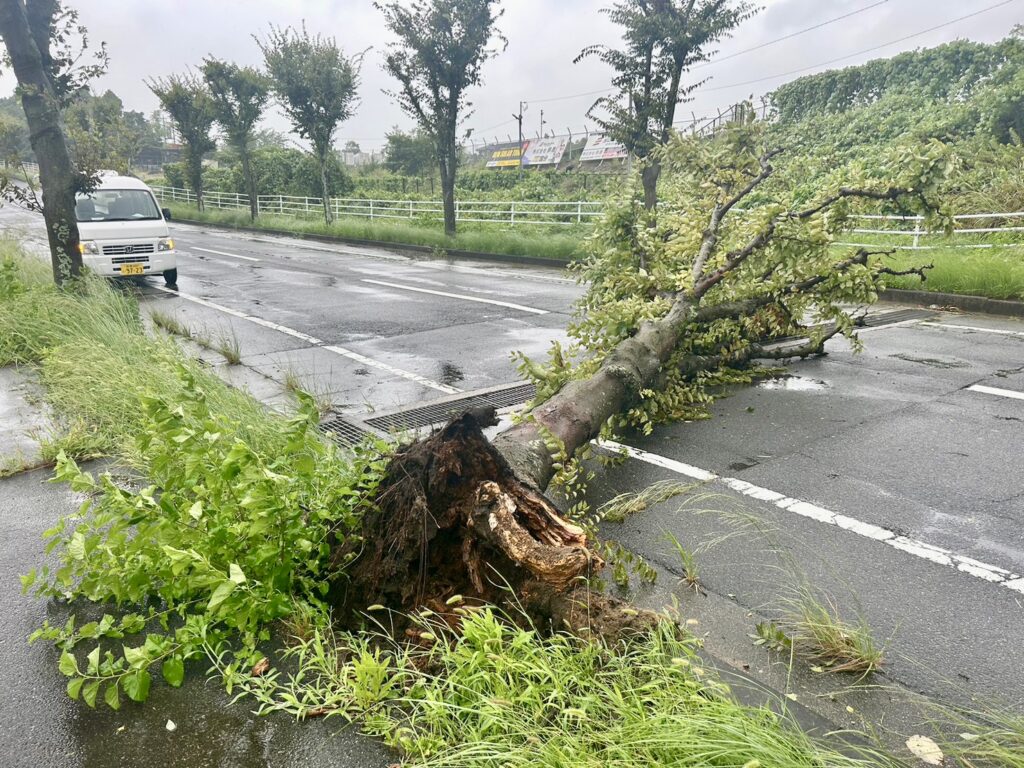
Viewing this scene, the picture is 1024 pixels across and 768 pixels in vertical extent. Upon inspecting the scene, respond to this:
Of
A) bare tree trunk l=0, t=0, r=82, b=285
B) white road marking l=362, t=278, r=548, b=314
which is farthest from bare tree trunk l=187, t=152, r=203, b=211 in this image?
bare tree trunk l=0, t=0, r=82, b=285

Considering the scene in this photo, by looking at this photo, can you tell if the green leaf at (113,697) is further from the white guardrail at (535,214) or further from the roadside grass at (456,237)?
the roadside grass at (456,237)

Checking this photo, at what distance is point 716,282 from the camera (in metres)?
6.54

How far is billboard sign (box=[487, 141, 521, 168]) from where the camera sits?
39500mm

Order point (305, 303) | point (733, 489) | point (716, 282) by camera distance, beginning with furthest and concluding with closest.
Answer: point (305, 303) → point (716, 282) → point (733, 489)

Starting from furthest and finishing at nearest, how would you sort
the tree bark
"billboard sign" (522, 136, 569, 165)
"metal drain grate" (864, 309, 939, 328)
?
"billboard sign" (522, 136, 569, 165), the tree bark, "metal drain grate" (864, 309, 939, 328)

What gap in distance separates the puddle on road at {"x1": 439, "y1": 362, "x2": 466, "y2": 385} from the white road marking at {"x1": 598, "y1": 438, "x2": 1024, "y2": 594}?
2.55 metres

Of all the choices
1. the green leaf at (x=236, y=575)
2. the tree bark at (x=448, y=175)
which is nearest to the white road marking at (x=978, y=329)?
the green leaf at (x=236, y=575)

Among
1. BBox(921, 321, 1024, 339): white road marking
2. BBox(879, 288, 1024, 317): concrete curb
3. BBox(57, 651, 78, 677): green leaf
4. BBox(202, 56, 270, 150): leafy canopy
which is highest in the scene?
BBox(202, 56, 270, 150): leafy canopy

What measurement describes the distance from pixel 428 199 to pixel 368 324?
951 inches

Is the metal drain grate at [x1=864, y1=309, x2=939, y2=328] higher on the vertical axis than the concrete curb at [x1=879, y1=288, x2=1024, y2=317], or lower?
lower

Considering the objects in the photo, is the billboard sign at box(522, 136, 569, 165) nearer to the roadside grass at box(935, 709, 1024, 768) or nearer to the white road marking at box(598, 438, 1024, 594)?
the white road marking at box(598, 438, 1024, 594)

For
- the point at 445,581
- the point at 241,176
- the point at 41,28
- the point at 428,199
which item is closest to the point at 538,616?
the point at 445,581

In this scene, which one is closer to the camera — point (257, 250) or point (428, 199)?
point (257, 250)

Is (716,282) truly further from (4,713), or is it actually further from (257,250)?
(257,250)
